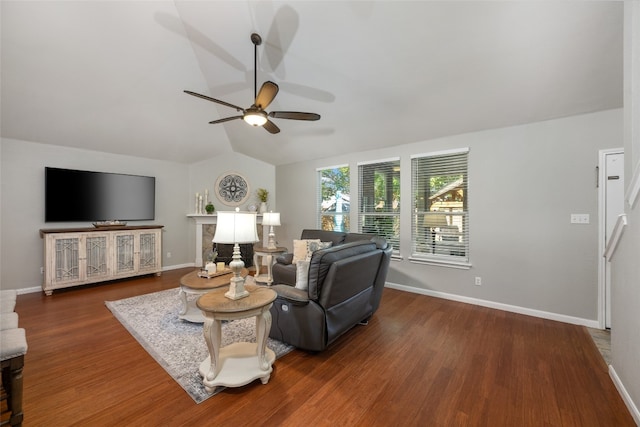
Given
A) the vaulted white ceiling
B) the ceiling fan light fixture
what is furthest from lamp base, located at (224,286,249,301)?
the vaulted white ceiling

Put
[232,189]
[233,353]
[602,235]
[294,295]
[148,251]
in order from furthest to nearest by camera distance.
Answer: [232,189] → [148,251] → [602,235] → [294,295] → [233,353]

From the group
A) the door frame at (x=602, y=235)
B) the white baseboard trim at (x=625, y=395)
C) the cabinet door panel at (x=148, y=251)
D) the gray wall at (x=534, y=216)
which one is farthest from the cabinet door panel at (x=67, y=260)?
the door frame at (x=602, y=235)

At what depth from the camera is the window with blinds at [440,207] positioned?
383 centimetres

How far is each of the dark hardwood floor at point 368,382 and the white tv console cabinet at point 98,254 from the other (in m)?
1.19

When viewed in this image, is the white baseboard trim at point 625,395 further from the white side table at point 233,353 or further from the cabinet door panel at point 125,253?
the cabinet door panel at point 125,253

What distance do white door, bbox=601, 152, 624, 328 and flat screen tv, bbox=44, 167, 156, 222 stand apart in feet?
23.1

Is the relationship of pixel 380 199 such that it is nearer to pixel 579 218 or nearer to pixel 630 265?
pixel 579 218

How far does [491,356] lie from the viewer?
7.72ft

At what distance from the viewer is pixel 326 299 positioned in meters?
2.24

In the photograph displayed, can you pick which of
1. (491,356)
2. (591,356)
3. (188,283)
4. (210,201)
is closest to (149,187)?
(210,201)

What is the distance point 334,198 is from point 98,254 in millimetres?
4341

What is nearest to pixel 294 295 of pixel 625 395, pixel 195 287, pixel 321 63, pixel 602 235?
pixel 195 287

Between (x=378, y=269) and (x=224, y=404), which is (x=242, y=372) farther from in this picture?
(x=378, y=269)

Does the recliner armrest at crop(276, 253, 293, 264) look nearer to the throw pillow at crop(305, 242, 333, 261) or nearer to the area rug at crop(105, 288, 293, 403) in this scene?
the throw pillow at crop(305, 242, 333, 261)
